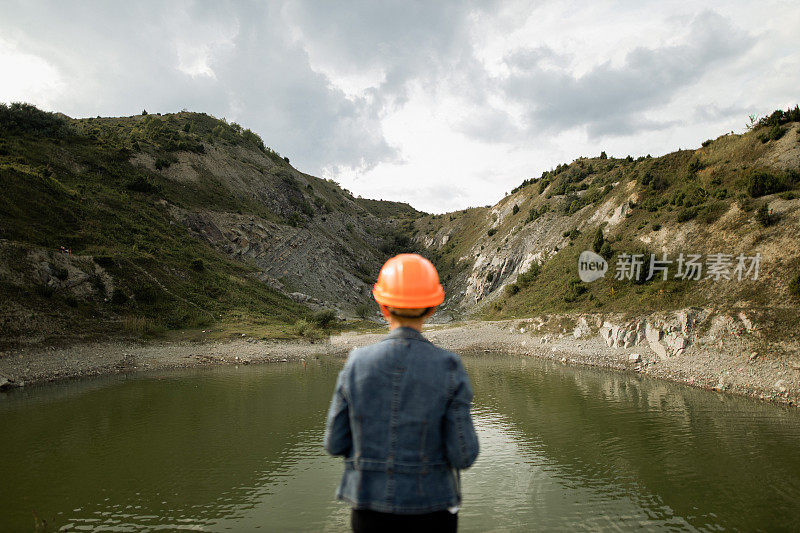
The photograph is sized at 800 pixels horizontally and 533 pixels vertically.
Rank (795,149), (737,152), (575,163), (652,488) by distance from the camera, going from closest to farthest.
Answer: (652,488), (795,149), (737,152), (575,163)

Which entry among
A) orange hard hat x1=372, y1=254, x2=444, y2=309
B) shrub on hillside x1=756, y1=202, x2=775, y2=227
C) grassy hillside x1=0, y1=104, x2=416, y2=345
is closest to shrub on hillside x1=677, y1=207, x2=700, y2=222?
shrub on hillside x1=756, y1=202, x2=775, y2=227

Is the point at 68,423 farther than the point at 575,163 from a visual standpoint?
No

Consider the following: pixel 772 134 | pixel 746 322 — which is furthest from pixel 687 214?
pixel 746 322

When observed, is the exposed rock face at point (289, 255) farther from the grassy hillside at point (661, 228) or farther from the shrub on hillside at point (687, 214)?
the shrub on hillside at point (687, 214)

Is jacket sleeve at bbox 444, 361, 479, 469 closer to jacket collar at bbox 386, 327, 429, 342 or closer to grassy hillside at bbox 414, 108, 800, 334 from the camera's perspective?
jacket collar at bbox 386, 327, 429, 342

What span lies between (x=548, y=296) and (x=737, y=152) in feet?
73.4

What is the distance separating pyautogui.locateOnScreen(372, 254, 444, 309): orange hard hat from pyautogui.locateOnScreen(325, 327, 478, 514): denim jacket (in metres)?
0.36

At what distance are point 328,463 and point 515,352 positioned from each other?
2906 centimetres

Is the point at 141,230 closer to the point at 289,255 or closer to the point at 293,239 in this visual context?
the point at 289,255

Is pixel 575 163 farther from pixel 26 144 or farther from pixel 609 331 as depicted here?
pixel 26 144

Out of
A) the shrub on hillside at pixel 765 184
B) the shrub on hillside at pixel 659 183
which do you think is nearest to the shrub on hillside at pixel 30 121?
the shrub on hillside at pixel 659 183

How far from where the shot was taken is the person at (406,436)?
8.84 ft

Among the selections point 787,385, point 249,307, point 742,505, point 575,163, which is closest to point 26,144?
point 249,307

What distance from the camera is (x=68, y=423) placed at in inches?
587
